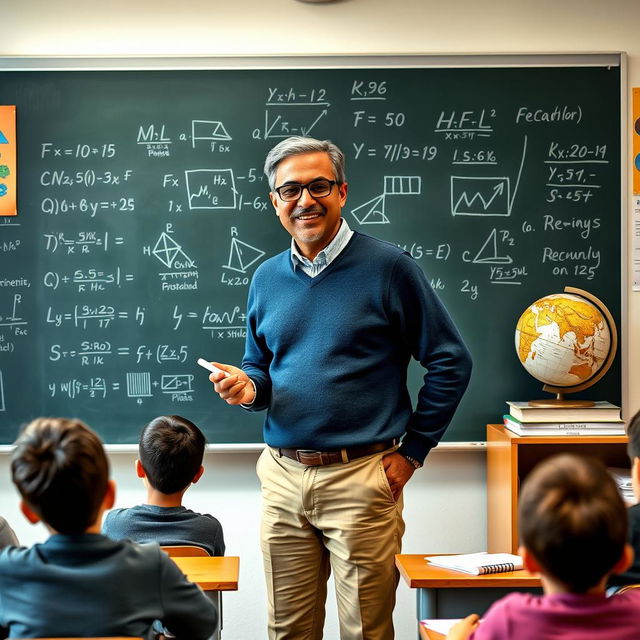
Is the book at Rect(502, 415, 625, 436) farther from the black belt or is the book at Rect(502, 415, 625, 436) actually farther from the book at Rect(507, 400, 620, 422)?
the black belt

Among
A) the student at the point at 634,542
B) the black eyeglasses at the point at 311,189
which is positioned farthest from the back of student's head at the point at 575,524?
the black eyeglasses at the point at 311,189

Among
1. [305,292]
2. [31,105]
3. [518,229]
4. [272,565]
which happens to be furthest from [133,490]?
[518,229]

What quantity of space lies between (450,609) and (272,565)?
2.11 feet

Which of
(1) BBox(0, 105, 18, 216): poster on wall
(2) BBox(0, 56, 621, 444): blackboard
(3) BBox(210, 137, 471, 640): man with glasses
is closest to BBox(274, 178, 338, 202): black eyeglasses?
(3) BBox(210, 137, 471, 640): man with glasses

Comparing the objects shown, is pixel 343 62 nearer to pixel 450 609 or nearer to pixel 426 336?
pixel 426 336

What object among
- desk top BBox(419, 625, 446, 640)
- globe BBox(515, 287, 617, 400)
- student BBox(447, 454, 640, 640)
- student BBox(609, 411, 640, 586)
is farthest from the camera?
globe BBox(515, 287, 617, 400)

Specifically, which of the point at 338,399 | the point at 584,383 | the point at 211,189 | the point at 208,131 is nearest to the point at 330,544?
the point at 338,399

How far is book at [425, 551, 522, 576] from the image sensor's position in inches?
82.7

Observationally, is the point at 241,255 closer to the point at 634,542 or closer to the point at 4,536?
the point at 4,536

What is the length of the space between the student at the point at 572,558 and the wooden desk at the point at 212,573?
0.81 meters

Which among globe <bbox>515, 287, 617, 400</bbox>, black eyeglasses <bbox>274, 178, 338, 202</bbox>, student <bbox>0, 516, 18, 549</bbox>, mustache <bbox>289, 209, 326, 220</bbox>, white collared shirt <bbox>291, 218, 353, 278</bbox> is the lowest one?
student <bbox>0, 516, 18, 549</bbox>

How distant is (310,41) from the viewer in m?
3.45

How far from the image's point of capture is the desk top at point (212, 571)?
1.94 meters

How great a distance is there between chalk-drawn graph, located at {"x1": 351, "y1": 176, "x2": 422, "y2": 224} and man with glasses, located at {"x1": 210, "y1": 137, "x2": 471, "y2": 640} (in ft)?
2.90
